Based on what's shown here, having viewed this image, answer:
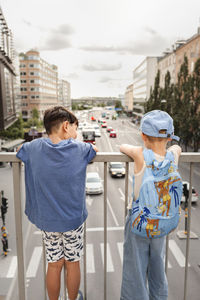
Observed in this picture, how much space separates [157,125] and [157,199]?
52 cm

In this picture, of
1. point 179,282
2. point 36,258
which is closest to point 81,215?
point 179,282

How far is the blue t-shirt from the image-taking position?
1.86 meters

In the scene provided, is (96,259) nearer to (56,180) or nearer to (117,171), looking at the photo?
(56,180)

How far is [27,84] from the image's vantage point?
86.8 m

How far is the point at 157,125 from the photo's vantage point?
71.0 inches

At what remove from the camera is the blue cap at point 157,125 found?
1.81 metres

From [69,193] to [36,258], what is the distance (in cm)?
994

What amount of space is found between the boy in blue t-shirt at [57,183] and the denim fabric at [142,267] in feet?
1.37

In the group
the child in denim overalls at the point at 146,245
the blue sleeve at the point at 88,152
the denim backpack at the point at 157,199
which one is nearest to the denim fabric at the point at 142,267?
the child in denim overalls at the point at 146,245

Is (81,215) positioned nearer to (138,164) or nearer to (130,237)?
(130,237)

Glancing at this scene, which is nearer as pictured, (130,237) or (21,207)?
(130,237)

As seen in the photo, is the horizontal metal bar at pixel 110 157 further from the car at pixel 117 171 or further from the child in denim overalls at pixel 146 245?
the car at pixel 117 171

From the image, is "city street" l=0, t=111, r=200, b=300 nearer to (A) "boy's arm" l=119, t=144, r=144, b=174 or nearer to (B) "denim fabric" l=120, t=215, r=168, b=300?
(B) "denim fabric" l=120, t=215, r=168, b=300

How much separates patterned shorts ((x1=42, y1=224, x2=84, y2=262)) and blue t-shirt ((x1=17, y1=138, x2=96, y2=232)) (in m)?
0.09
